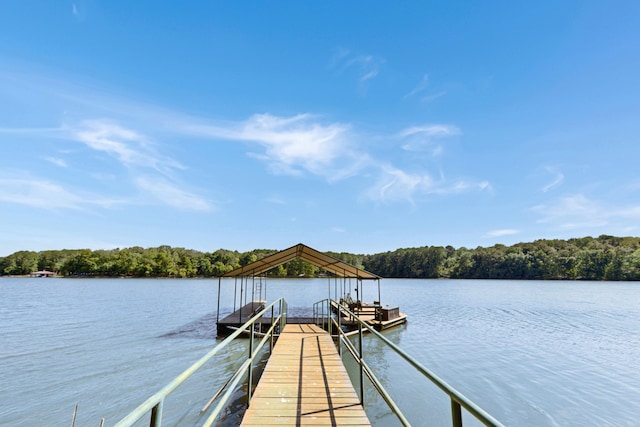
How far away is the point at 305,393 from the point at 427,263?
96337mm

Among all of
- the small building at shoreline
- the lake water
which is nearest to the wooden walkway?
the lake water

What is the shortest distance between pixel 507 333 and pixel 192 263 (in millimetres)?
83610

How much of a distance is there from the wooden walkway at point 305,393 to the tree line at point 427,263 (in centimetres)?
6554

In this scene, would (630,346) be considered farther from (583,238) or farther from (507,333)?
(583,238)

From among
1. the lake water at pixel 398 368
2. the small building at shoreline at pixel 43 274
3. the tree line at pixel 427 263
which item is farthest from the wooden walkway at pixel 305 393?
the small building at shoreline at pixel 43 274

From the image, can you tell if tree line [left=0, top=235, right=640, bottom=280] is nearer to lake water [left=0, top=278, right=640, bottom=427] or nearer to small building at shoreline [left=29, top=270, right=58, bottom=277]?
small building at shoreline [left=29, top=270, right=58, bottom=277]

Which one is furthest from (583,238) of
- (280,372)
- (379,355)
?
(280,372)

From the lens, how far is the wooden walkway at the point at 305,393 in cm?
372

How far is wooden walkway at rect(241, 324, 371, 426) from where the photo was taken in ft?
12.2

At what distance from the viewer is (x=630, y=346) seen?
Result: 1384cm

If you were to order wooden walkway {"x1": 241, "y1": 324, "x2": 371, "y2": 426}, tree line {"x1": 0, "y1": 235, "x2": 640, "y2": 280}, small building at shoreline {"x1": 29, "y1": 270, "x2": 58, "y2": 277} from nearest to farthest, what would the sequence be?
1. wooden walkway {"x1": 241, "y1": 324, "x2": 371, "y2": 426}
2. tree line {"x1": 0, "y1": 235, "x2": 640, "y2": 280}
3. small building at shoreline {"x1": 29, "y1": 270, "x2": 58, "y2": 277}

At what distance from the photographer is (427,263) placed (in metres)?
94.7

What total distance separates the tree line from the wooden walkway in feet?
215

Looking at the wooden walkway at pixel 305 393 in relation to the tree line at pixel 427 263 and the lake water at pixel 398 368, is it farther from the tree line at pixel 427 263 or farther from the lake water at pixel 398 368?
the tree line at pixel 427 263
